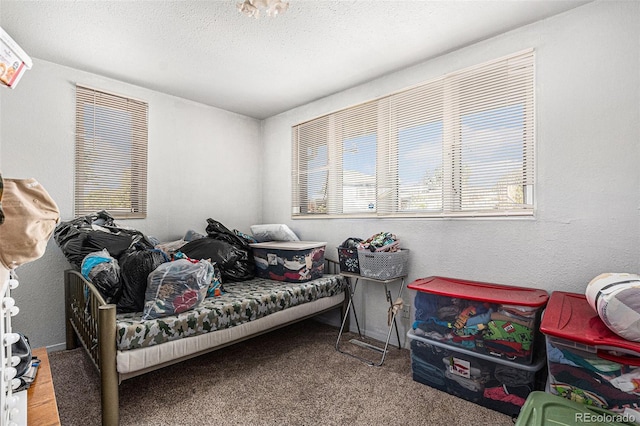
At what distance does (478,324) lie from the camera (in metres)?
1.94

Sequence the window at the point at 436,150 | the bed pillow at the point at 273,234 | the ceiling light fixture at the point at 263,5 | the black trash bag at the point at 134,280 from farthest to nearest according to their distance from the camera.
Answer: the bed pillow at the point at 273,234, the window at the point at 436,150, the black trash bag at the point at 134,280, the ceiling light fixture at the point at 263,5

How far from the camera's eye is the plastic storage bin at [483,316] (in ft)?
5.91

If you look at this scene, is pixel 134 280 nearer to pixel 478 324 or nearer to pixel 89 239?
pixel 89 239

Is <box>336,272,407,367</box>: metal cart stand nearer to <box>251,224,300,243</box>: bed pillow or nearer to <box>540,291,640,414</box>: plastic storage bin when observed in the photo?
<box>251,224,300,243</box>: bed pillow

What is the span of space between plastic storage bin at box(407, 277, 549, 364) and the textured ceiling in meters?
1.77

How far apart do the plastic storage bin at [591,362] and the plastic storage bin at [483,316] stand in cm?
23

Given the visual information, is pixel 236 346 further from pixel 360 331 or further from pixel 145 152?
pixel 145 152

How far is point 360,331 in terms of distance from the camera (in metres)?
3.11

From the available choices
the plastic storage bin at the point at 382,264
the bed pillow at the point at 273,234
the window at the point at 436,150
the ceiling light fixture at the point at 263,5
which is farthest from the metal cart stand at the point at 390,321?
the ceiling light fixture at the point at 263,5

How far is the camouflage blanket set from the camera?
180cm

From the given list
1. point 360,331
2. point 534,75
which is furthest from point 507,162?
point 360,331

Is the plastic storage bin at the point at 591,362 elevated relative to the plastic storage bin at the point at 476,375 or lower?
elevated

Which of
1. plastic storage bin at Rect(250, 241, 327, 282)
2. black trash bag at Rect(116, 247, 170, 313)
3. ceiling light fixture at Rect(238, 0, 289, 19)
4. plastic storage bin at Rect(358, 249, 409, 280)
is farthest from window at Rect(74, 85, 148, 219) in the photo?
plastic storage bin at Rect(358, 249, 409, 280)

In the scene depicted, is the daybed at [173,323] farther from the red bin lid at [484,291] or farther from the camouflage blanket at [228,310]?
the red bin lid at [484,291]
